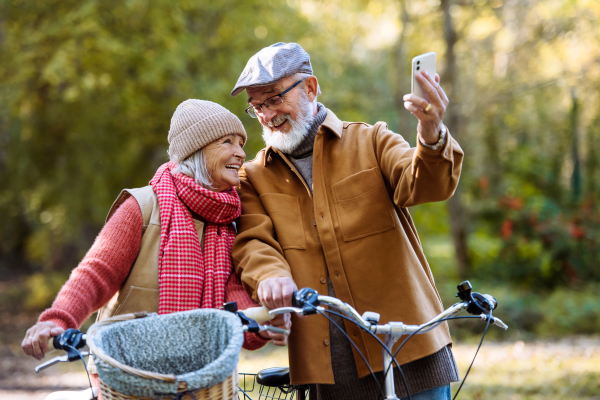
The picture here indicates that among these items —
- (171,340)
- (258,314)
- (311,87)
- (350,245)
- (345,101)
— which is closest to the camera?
(171,340)

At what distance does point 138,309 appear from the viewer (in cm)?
232

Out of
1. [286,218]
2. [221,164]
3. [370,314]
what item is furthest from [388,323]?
[221,164]

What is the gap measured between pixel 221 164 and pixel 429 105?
3.13 ft

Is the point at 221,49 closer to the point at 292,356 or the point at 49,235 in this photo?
the point at 49,235

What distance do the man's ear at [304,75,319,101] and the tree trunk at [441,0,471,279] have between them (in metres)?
8.82

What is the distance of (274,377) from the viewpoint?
2.58 metres

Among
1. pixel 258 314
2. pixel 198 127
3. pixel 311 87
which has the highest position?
A: pixel 311 87

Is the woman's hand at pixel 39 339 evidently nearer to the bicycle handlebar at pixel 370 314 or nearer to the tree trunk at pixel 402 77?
the bicycle handlebar at pixel 370 314

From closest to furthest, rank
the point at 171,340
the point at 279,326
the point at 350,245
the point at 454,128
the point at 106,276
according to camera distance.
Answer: the point at 171,340 → the point at 279,326 → the point at 106,276 → the point at 350,245 → the point at 454,128

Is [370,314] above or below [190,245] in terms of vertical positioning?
below

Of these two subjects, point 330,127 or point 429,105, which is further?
point 330,127

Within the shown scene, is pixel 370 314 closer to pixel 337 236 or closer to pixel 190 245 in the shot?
pixel 337 236

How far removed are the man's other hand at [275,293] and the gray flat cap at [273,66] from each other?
2.90 ft

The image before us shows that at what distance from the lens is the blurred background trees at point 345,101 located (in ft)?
29.4
